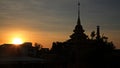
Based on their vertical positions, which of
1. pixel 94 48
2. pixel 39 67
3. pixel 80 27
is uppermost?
pixel 80 27

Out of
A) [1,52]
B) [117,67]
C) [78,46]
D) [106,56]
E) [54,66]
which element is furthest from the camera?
[1,52]

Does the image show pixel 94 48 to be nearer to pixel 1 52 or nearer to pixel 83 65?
pixel 83 65

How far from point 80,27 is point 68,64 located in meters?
29.4

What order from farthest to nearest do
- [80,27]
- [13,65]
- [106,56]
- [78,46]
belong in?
[80,27] → [78,46] → [106,56] → [13,65]

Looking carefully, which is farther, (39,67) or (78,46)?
(78,46)

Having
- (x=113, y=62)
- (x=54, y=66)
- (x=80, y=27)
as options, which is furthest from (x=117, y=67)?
(x=80, y=27)

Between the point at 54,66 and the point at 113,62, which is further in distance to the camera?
the point at 113,62

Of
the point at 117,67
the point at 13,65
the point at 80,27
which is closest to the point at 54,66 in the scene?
the point at 13,65

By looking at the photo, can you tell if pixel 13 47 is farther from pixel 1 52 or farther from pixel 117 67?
pixel 117 67

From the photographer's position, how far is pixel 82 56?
136 ft

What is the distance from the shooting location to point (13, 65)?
32.4 meters

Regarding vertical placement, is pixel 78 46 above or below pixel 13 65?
above

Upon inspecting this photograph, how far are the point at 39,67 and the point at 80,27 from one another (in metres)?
33.6

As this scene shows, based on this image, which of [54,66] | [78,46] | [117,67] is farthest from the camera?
[78,46]
